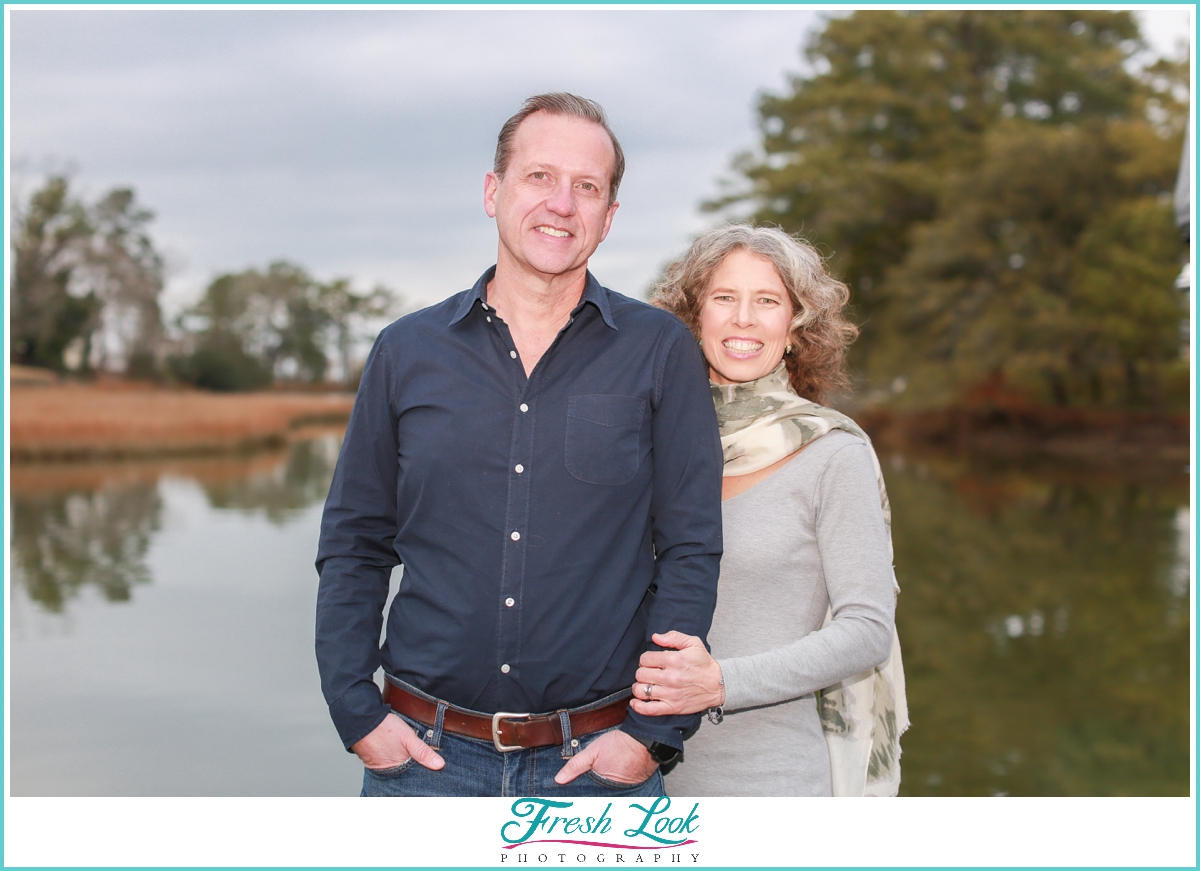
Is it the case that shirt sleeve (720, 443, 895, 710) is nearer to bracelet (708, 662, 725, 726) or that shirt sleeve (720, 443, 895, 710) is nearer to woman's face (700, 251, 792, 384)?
bracelet (708, 662, 725, 726)

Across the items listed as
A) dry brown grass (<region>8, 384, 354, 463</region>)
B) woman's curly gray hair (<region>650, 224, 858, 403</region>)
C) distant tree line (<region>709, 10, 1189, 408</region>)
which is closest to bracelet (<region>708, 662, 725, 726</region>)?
woman's curly gray hair (<region>650, 224, 858, 403</region>)

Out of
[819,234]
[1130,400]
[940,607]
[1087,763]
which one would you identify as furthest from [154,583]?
[1130,400]

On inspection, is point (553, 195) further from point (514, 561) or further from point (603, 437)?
point (514, 561)

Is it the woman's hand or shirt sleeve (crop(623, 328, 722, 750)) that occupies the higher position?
shirt sleeve (crop(623, 328, 722, 750))

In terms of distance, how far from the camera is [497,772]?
1.65 meters

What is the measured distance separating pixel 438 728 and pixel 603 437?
505mm

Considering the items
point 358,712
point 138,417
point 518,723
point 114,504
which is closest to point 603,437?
point 518,723

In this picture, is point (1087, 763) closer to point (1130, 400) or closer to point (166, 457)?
point (1130, 400)

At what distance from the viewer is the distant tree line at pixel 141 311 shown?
2717 cm

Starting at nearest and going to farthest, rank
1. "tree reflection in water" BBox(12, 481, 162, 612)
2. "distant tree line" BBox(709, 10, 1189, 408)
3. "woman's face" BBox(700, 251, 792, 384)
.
→ "woman's face" BBox(700, 251, 792, 384) < "tree reflection in water" BBox(12, 481, 162, 612) < "distant tree line" BBox(709, 10, 1189, 408)

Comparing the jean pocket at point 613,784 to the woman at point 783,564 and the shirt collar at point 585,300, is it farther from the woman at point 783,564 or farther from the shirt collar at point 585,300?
the shirt collar at point 585,300

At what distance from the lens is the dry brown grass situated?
26562 mm

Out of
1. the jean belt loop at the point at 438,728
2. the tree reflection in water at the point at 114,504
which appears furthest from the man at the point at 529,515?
the tree reflection in water at the point at 114,504

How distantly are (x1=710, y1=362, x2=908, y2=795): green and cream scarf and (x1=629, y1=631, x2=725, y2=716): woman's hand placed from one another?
32 centimetres
